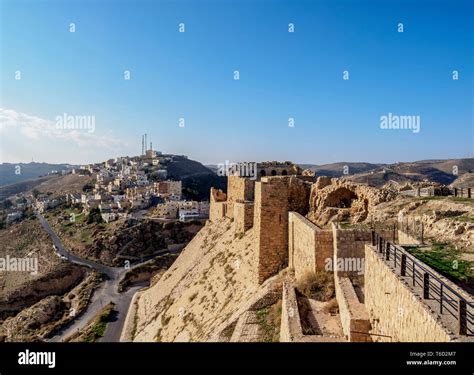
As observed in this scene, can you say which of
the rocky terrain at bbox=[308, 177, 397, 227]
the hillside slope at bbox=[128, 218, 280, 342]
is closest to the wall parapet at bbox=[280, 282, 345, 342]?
the hillside slope at bbox=[128, 218, 280, 342]

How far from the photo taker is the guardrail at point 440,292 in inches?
157

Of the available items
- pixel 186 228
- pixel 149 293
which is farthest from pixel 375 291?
pixel 186 228

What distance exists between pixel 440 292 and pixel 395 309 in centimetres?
129

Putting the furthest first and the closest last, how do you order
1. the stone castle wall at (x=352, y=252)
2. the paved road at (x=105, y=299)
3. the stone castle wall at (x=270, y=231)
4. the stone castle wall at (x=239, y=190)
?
the paved road at (x=105, y=299) → the stone castle wall at (x=239, y=190) → the stone castle wall at (x=270, y=231) → the stone castle wall at (x=352, y=252)

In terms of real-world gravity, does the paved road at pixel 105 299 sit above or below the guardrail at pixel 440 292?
below

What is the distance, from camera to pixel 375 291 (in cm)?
714

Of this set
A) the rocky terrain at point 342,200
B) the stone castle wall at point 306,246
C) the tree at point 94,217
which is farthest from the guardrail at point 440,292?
the tree at point 94,217

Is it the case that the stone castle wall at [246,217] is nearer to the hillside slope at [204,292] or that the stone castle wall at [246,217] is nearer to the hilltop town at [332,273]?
the hilltop town at [332,273]

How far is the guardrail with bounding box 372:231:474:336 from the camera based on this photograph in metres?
4.00

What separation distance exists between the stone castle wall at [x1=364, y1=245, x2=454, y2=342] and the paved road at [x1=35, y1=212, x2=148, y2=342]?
61.8ft

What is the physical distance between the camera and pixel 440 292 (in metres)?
4.55

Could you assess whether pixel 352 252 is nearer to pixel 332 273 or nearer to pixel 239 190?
pixel 332 273

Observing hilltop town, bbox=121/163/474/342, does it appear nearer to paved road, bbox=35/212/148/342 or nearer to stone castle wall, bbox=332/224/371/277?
stone castle wall, bbox=332/224/371/277

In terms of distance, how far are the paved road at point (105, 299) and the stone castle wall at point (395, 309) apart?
18.8 metres
